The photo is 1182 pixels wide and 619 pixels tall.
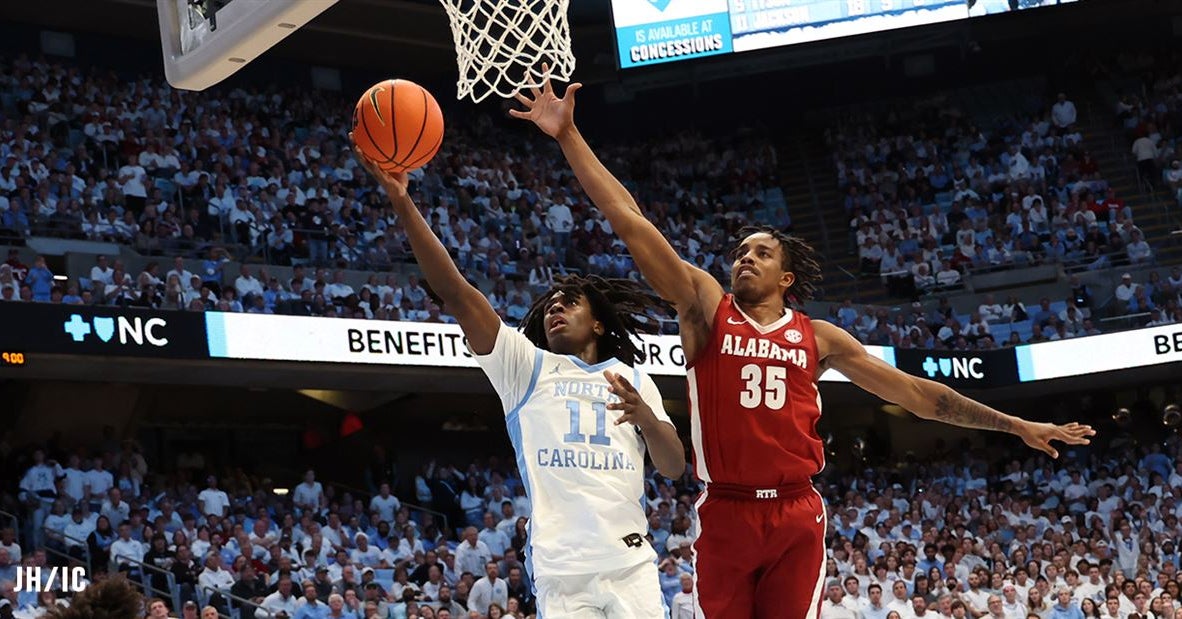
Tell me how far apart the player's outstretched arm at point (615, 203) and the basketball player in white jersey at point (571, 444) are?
45 cm

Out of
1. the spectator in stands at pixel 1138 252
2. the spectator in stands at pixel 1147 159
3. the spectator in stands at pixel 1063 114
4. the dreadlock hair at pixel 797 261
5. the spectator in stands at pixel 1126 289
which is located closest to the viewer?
the dreadlock hair at pixel 797 261

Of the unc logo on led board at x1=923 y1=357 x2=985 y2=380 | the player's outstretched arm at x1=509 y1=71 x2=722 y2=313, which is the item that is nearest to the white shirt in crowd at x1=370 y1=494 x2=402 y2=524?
the unc logo on led board at x1=923 y1=357 x2=985 y2=380

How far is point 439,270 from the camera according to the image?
5.18m

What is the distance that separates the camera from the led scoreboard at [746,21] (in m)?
21.8

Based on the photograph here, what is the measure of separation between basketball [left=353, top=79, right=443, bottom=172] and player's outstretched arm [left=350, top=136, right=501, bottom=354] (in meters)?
0.06

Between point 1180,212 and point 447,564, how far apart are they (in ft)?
45.7

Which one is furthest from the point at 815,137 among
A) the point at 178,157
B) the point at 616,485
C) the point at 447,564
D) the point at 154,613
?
the point at 616,485

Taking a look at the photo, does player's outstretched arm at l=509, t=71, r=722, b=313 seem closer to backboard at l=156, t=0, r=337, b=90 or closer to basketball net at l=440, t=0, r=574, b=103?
backboard at l=156, t=0, r=337, b=90

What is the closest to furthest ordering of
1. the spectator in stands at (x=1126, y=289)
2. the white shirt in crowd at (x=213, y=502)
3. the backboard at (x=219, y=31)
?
the backboard at (x=219, y=31) < the white shirt in crowd at (x=213, y=502) < the spectator in stands at (x=1126, y=289)

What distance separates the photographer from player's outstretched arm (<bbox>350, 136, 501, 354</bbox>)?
5160 mm

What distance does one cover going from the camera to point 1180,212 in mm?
22812

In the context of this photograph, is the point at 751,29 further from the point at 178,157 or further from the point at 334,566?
the point at 334,566

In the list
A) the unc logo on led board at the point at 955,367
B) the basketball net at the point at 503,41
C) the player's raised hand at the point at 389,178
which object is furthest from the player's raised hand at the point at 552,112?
the unc logo on led board at the point at 955,367

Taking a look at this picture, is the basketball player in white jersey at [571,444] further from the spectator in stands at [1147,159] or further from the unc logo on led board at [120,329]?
the spectator in stands at [1147,159]
